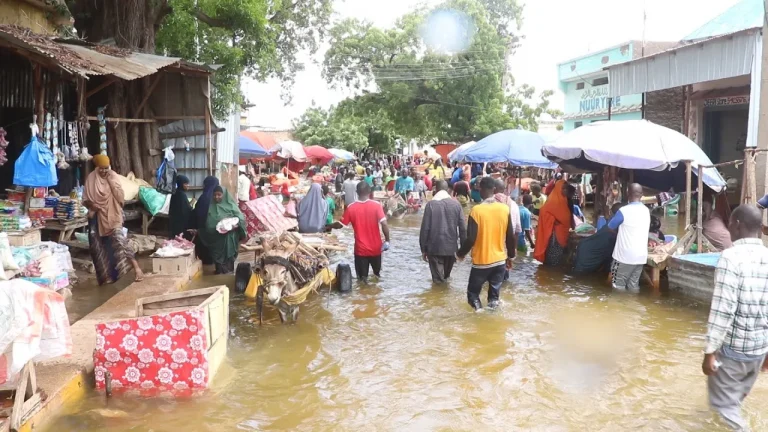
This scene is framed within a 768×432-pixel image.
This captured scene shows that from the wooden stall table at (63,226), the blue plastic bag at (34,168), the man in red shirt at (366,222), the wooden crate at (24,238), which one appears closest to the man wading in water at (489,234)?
the man in red shirt at (366,222)

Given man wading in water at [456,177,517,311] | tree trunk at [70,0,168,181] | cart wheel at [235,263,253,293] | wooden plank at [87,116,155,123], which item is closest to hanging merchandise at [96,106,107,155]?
wooden plank at [87,116,155,123]

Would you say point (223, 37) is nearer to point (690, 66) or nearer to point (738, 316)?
point (690, 66)

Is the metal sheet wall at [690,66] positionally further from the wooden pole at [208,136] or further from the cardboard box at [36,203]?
the cardboard box at [36,203]

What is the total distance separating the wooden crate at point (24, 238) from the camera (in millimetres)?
7902

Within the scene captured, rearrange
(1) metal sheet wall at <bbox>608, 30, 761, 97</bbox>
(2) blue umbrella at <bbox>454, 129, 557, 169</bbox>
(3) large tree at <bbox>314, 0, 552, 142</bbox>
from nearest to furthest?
(1) metal sheet wall at <bbox>608, 30, 761, 97</bbox> < (2) blue umbrella at <bbox>454, 129, 557, 169</bbox> < (3) large tree at <bbox>314, 0, 552, 142</bbox>

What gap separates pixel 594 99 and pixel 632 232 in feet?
66.2

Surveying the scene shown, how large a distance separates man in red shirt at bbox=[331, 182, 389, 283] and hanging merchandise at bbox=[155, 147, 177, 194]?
4305 mm

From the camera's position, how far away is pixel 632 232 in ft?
29.7

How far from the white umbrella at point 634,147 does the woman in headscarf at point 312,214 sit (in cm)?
422

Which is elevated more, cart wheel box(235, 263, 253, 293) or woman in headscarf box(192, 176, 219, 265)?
woman in headscarf box(192, 176, 219, 265)

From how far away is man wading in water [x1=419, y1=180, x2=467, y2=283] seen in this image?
9062 mm

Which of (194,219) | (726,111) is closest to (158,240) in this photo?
(194,219)

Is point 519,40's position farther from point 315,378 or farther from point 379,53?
point 315,378

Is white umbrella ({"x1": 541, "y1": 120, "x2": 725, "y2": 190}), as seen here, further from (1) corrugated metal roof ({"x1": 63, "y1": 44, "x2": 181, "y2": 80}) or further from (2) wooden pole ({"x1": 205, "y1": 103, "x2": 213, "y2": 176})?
(1) corrugated metal roof ({"x1": 63, "y1": 44, "x2": 181, "y2": 80})
